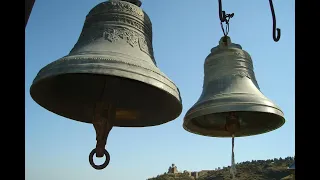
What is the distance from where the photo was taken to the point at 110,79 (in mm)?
3293

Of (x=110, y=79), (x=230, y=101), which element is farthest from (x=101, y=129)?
(x=230, y=101)

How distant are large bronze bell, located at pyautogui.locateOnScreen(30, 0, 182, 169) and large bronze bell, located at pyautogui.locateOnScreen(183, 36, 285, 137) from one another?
1.43ft

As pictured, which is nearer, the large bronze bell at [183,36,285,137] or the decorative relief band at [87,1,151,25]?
the decorative relief band at [87,1,151,25]

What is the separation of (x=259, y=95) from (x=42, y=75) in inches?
70.7

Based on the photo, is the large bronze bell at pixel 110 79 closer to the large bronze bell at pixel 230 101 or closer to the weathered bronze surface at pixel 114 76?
the weathered bronze surface at pixel 114 76

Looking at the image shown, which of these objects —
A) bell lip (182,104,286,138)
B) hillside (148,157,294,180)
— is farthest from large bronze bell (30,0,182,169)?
hillside (148,157,294,180)

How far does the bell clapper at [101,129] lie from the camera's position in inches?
106

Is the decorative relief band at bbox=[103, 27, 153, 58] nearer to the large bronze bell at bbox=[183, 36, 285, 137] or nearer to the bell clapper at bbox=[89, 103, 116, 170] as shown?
the bell clapper at bbox=[89, 103, 116, 170]

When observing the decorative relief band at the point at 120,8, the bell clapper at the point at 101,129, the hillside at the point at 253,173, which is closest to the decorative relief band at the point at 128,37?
the decorative relief band at the point at 120,8

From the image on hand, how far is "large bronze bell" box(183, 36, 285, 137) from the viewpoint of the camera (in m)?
3.30
